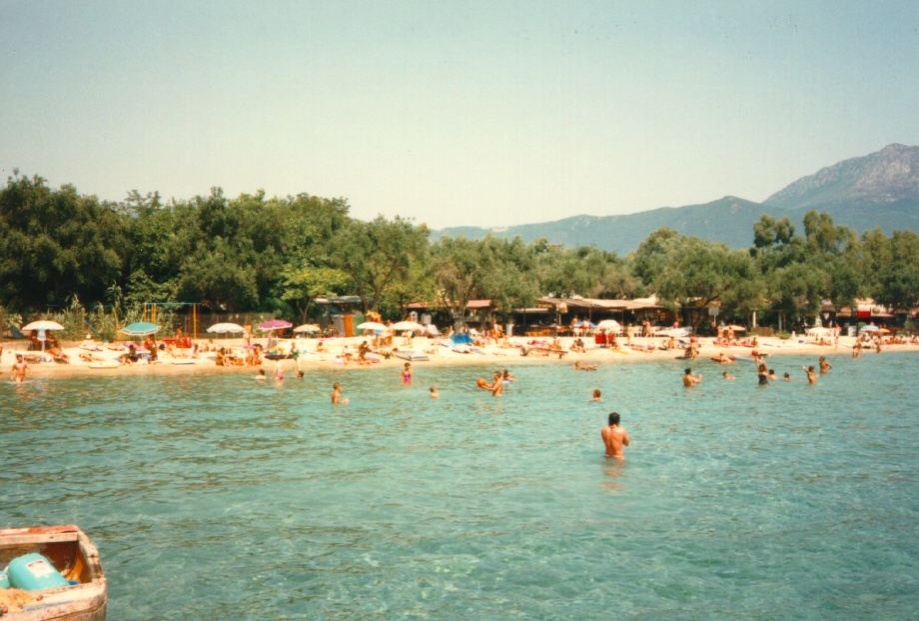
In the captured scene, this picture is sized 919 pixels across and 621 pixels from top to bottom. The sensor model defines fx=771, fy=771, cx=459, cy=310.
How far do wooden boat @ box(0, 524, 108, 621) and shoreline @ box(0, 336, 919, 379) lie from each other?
1152 inches

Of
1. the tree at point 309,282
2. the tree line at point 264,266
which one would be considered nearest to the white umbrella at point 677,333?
the tree line at point 264,266

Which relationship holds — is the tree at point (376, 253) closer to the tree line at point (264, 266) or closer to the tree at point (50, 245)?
the tree line at point (264, 266)

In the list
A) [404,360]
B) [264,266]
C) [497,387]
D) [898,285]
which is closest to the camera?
[497,387]

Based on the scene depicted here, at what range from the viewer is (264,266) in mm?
55375

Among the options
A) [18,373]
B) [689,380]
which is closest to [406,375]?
[689,380]

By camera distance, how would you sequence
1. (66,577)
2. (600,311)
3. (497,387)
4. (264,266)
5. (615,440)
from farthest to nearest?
(600,311), (264,266), (497,387), (615,440), (66,577)

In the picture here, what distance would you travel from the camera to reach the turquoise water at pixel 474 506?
1062cm

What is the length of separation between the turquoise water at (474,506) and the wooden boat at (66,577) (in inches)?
43.4

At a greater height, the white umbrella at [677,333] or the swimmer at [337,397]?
the white umbrella at [677,333]

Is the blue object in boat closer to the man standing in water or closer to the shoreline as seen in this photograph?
the man standing in water

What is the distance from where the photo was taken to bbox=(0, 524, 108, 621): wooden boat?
7648mm

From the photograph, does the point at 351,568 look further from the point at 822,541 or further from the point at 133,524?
the point at 822,541

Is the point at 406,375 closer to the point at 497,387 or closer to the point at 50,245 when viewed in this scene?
the point at 497,387

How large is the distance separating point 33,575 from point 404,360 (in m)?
36.3
